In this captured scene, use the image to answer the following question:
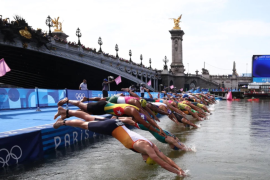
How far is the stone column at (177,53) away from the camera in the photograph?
94750mm

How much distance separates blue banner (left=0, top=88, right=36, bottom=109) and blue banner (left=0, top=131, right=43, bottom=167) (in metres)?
7.72

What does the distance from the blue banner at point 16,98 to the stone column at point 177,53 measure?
3212 inches

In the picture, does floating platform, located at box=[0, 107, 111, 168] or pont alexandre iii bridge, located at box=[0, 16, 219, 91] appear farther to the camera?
pont alexandre iii bridge, located at box=[0, 16, 219, 91]

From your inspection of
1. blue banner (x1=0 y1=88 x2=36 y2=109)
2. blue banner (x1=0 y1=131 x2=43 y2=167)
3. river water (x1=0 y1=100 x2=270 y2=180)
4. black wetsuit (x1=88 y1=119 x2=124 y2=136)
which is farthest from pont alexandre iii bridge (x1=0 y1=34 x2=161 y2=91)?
black wetsuit (x1=88 y1=119 x2=124 y2=136)

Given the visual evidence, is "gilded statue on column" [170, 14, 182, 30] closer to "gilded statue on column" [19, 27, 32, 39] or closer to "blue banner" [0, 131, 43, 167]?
"gilded statue on column" [19, 27, 32, 39]

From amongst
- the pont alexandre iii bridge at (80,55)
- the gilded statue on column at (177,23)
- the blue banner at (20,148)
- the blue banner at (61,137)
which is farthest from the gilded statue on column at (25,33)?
the gilded statue on column at (177,23)

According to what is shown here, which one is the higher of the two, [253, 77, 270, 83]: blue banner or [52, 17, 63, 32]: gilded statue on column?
[52, 17, 63, 32]: gilded statue on column

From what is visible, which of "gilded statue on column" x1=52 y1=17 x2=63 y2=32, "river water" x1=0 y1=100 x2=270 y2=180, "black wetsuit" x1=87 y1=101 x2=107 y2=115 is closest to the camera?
"river water" x1=0 y1=100 x2=270 y2=180

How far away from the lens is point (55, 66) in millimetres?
44938

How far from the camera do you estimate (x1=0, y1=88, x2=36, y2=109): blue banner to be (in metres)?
14.5

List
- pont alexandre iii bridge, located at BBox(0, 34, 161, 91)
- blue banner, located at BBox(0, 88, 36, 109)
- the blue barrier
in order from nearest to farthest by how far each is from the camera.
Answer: blue banner, located at BBox(0, 88, 36, 109)
the blue barrier
pont alexandre iii bridge, located at BBox(0, 34, 161, 91)

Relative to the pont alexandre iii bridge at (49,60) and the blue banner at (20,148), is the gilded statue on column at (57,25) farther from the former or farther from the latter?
the blue banner at (20,148)

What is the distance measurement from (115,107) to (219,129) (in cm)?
696

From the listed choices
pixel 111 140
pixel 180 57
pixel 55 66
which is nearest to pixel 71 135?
pixel 111 140
